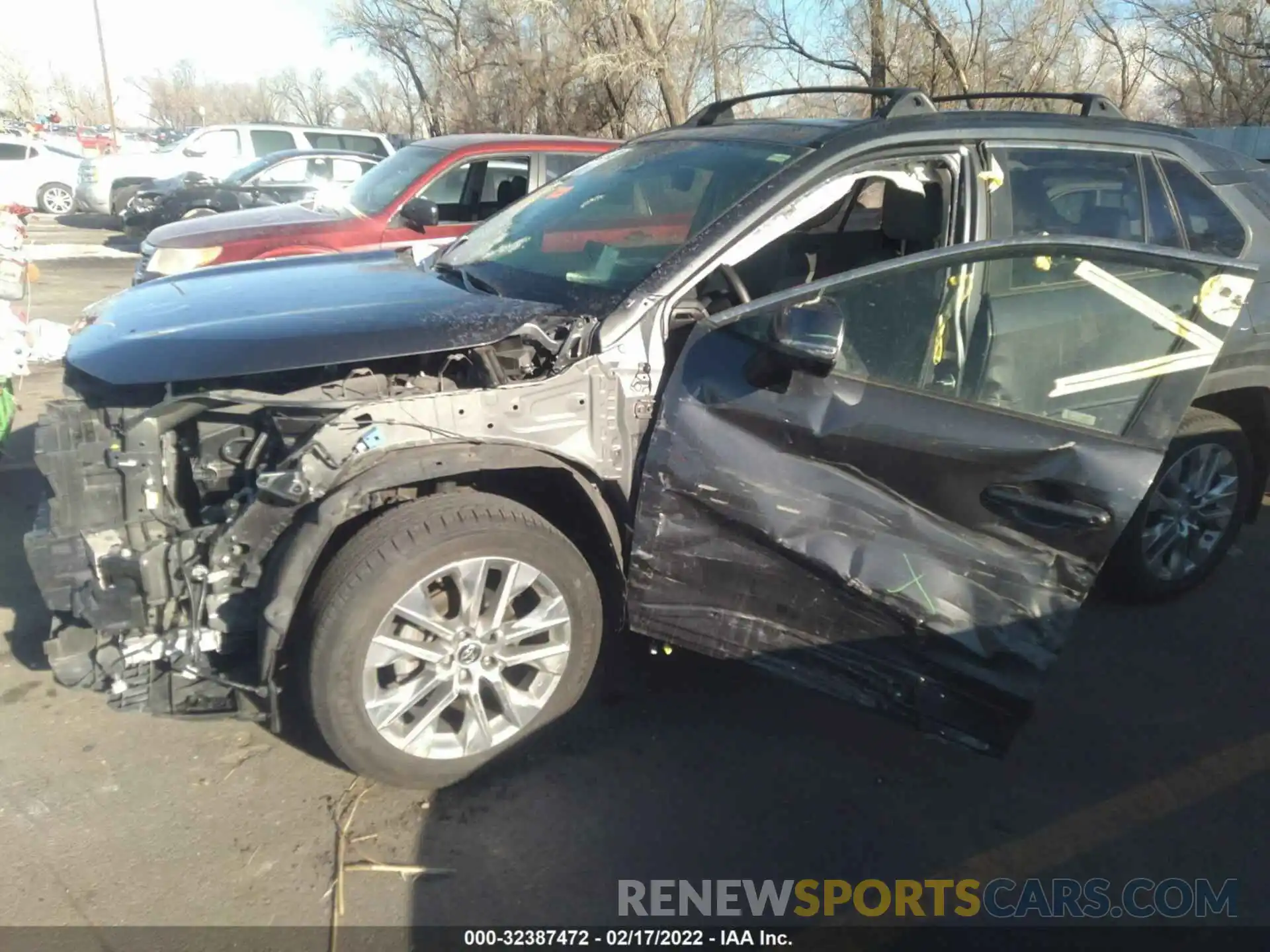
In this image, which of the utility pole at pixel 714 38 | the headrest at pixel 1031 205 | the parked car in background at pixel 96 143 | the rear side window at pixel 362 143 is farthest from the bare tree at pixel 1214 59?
the parked car in background at pixel 96 143

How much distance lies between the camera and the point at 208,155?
56.3 ft

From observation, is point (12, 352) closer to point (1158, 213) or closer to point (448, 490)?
point (448, 490)

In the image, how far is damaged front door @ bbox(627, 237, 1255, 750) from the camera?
9.08 feet

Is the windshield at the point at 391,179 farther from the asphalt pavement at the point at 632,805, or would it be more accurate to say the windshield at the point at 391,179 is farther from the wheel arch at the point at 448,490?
the wheel arch at the point at 448,490

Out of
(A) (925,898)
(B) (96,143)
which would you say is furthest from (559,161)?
(B) (96,143)

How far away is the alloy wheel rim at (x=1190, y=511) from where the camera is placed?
411 centimetres

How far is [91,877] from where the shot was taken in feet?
8.45

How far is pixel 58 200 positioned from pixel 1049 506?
71.5ft

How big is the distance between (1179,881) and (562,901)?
5.69ft

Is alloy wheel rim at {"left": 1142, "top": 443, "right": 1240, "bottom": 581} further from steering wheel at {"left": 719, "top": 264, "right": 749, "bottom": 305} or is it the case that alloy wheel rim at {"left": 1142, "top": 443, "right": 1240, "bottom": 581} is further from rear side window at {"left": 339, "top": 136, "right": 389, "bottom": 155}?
rear side window at {"left": 339, "top": 136, "right": 389, "bottom": 155}

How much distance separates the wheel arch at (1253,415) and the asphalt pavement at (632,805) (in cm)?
105

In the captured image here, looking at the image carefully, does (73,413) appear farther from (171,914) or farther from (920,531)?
(920,531)

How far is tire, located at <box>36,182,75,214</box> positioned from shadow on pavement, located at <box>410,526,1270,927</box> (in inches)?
804

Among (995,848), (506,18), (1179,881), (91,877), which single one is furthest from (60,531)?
(506,18)
